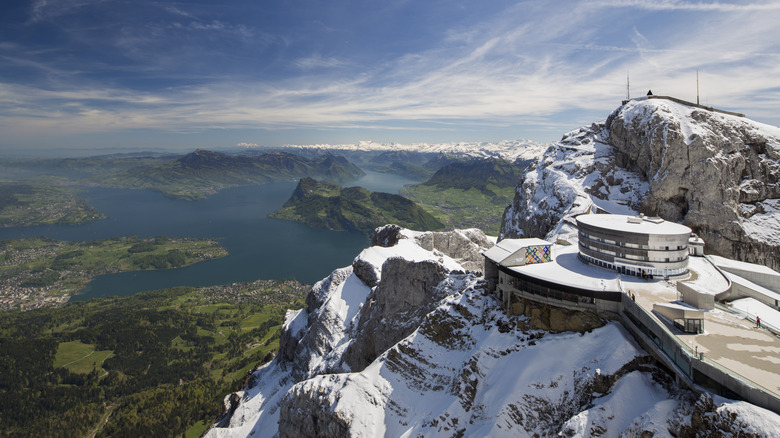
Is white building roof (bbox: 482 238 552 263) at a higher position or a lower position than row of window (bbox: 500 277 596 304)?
higher

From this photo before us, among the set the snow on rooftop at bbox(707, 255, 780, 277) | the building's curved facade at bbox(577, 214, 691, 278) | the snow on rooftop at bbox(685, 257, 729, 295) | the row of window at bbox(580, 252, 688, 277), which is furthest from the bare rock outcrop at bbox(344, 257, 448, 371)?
the snow on rooftop at bbox(707, 255, 780, 277)

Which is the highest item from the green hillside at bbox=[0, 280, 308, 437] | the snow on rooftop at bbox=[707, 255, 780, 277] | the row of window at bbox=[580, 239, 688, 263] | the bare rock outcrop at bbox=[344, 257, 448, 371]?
the row of window at bbox=[580, 239, 688, 263]

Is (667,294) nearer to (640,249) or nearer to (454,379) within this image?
(640,249)

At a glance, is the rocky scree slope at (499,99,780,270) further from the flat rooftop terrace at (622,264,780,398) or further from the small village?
the flat rooftop terrace at (622,264,780,398)

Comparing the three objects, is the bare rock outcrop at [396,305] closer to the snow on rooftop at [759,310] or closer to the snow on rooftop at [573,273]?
the snow on rooftop at [573,273]

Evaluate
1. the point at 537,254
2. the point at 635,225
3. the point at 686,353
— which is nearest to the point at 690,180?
the point at 635,225

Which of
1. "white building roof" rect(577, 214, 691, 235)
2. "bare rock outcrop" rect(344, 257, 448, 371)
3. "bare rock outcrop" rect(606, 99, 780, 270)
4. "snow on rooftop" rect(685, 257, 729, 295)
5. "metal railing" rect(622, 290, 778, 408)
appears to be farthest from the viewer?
"bare rock outcrop" rect(606, 99, 780, 270)

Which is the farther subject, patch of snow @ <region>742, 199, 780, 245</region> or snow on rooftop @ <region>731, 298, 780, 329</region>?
patch of snow @ <region>742, 199, 780, 245</region>

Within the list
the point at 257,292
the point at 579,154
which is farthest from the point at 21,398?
the point at 579,154
